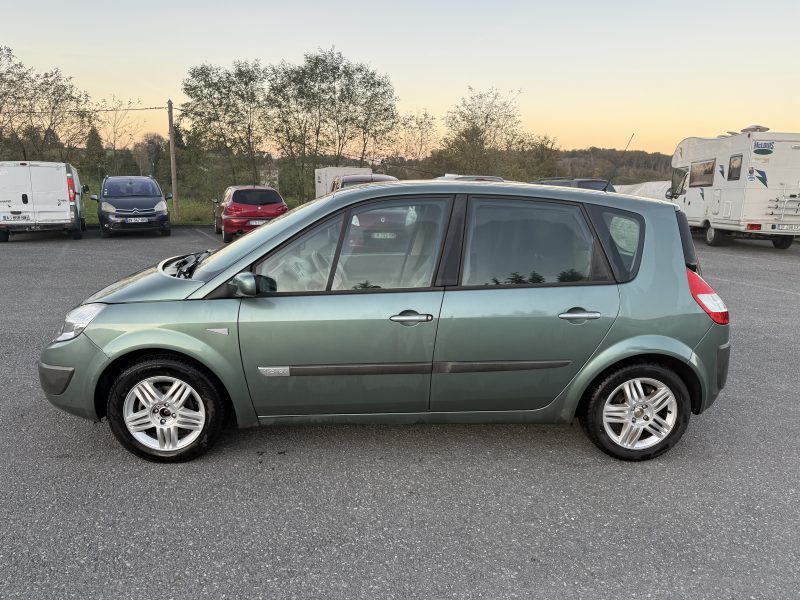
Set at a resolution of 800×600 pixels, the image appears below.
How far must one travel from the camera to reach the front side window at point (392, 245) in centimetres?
328

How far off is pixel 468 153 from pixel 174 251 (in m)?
21.4

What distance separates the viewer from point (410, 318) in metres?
3.18

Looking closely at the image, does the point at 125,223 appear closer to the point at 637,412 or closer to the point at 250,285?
the point at 250,285

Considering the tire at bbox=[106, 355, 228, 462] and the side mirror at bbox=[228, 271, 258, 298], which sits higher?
the side mirror at bbox=[228, 271, 258, 298]

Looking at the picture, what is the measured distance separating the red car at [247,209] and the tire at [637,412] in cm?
1292

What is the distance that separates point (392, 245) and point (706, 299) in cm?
181

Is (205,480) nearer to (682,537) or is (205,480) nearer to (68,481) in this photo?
(68,481)

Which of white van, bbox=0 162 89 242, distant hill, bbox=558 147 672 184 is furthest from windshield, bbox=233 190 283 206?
distant hill, bbox=558 147 672 184

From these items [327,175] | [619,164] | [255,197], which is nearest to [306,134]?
[327,175]

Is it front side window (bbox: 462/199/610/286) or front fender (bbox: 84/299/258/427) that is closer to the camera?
front fender (bbox: 84/299/258/427)

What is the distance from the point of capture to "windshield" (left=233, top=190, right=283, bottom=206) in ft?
51.6

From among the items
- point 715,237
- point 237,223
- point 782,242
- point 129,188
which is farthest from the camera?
point 129,188

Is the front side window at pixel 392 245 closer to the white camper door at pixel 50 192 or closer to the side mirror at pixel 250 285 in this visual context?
the side mirror at pixel 250 285

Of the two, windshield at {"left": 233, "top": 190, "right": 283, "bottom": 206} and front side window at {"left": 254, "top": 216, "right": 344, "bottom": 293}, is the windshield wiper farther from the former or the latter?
windshield at {"left": 233, "top": 190, "right": 283, "bottom": 206}
